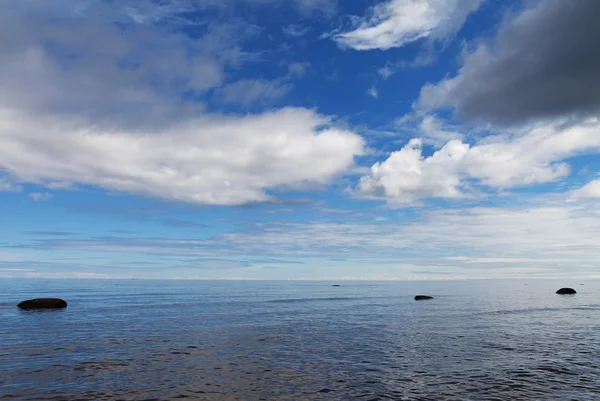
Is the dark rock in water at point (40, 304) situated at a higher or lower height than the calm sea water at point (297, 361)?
higher

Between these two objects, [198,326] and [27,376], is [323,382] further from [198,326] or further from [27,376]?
[198,326]

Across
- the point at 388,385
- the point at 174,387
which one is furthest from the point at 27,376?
the point at 388,385

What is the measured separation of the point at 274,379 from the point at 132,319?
1391 inches

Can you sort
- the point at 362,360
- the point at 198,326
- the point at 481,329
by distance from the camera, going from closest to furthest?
the point at 362,360 < the point at 481,329 < the point at 198,326

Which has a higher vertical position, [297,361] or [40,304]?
[40,304]

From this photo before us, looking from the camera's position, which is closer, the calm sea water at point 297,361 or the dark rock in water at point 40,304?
the calm sea water at point 297,361

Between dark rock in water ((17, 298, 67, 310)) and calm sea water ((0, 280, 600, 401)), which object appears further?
dark rock in water ((17, 298, 67, 310))

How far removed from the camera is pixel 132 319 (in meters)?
49.2

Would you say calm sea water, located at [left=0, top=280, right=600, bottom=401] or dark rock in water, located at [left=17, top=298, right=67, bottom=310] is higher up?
dark rock in water, located at [left=17, top=298, right=67, bottom=310]

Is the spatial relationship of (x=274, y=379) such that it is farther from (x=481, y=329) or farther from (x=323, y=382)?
(x=481, y=329)

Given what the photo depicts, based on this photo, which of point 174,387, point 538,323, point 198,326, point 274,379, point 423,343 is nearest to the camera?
point 174,387

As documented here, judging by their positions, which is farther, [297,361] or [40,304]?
[40,304]

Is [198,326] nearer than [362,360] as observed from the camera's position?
No

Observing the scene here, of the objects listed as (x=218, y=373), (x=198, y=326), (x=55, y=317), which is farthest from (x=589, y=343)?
(x=55, y=317)
